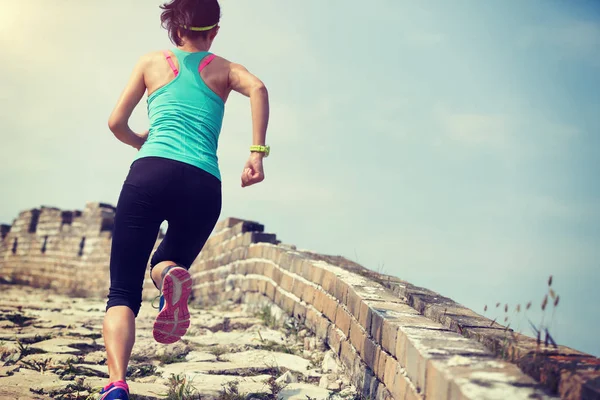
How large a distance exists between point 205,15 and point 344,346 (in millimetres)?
1787

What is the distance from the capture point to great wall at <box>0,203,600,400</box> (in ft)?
5.48

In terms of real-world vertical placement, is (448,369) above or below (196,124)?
below

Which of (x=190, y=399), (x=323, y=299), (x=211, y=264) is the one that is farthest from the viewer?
(x=211, y=264)

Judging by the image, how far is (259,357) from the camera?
11.0 feet

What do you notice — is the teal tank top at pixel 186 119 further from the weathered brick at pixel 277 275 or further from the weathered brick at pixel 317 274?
the weathered brick at pixel 277 275

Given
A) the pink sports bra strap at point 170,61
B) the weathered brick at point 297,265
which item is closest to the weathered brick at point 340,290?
the weathered brick at point 297,265

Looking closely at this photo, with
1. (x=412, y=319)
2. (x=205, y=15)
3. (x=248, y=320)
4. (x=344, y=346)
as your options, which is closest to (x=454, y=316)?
(x=412, y=319)

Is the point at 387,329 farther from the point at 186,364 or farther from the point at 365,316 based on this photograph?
the point at 186,364

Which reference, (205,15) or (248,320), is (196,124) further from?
(248,320)

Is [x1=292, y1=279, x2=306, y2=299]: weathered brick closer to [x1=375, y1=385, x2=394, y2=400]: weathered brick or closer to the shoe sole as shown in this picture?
[x1=375, y1=385, x2=394, y2=400]: weathered brick

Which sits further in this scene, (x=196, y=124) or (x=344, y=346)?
(x=344, y=346)

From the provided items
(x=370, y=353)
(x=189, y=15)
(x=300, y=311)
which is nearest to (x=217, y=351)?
(x=300, y=311)

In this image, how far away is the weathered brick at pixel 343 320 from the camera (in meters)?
3.16

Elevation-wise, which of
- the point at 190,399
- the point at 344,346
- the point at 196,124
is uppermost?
the point at 196,124
